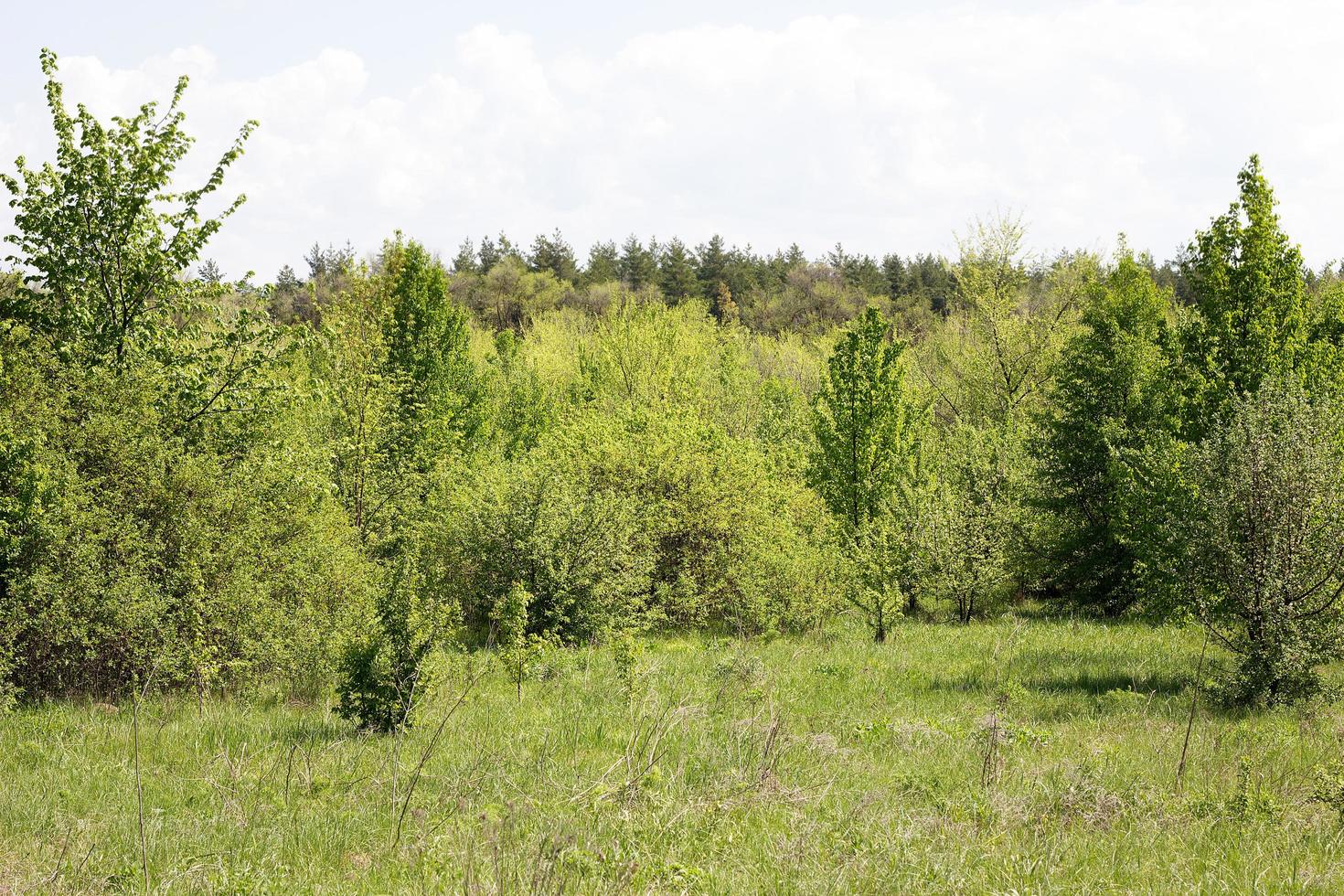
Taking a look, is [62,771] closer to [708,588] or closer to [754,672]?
[754,672]

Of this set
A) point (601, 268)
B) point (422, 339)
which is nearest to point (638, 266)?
point (601, 268)

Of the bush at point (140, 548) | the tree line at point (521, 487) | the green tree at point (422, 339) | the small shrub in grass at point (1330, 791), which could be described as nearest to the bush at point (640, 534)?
the tree line at point (521, 487)

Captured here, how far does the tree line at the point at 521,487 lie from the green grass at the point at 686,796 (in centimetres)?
113

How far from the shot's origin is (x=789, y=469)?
23.8 metres

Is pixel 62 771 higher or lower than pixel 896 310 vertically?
lower

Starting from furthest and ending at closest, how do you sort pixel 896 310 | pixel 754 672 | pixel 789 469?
pixel 896 310
pixel 789 469
pixel 754 672

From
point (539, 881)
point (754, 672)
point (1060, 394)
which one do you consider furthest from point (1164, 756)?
point (1060, 394)

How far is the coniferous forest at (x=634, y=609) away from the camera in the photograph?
5.73 m

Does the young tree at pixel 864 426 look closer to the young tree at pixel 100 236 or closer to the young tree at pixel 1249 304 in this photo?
the young tree at pixel 1249 304

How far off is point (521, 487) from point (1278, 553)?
12.3 metres

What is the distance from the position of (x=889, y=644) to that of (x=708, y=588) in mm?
4720

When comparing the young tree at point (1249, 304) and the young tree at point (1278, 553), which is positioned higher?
the young tree at point (1249, 304)

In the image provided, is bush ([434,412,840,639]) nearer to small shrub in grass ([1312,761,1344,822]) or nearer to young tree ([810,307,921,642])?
young tree ([810,307,921,642])

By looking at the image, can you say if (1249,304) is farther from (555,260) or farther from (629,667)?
(555,260)
